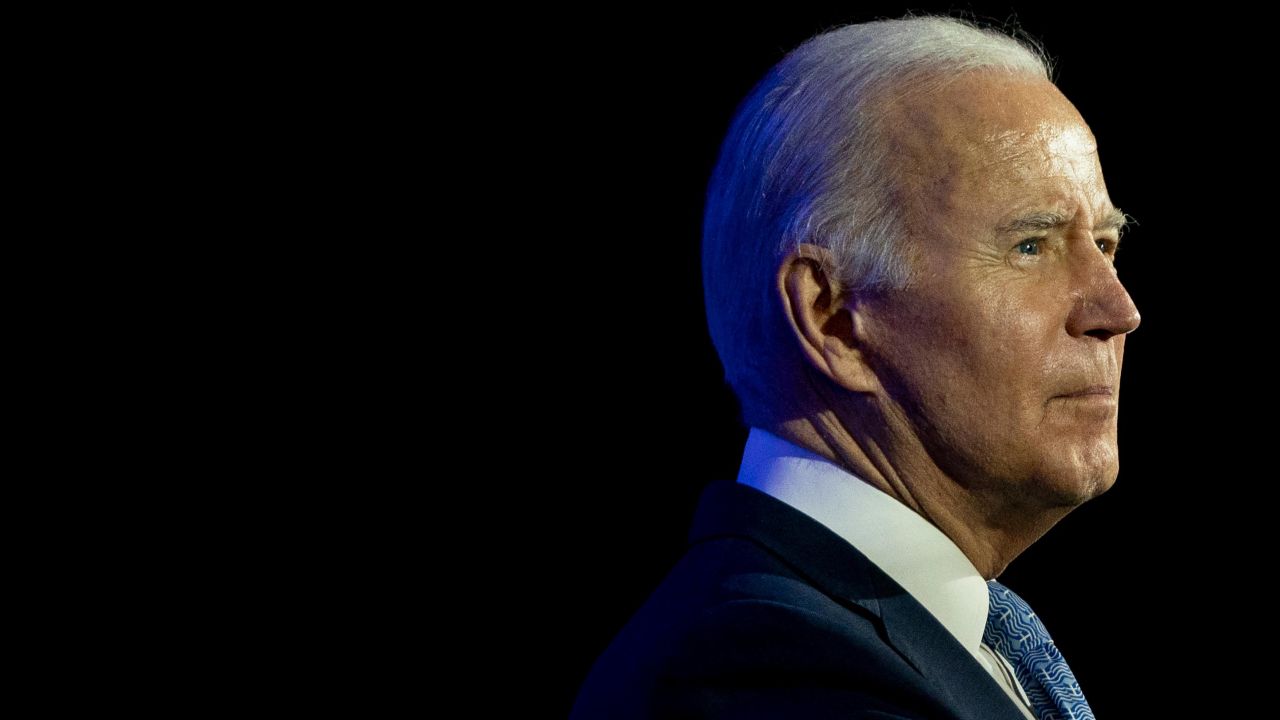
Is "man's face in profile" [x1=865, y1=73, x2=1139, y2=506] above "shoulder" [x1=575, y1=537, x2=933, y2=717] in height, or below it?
above

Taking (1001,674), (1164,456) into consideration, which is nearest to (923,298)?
(1001,674)

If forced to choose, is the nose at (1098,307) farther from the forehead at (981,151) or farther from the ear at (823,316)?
the ear at (823,316)

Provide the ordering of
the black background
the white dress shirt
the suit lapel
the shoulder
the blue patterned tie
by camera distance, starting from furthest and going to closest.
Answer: the black background < the blue patterned tie < the white dress shirt < the suit lapel < the shoulder

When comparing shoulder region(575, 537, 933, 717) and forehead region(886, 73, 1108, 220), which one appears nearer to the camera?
shoulder region(575, 537, 933, 717)

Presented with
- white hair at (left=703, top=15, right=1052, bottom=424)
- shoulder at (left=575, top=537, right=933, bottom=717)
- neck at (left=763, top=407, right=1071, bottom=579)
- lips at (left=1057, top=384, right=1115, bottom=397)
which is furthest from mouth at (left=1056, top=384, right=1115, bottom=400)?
shoulder at (left=575, top=537, right=933, bottom=717)

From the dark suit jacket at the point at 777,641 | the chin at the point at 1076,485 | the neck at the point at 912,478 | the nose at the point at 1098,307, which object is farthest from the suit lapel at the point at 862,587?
the nose at the point at 1098,307

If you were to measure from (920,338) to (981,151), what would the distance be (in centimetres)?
22

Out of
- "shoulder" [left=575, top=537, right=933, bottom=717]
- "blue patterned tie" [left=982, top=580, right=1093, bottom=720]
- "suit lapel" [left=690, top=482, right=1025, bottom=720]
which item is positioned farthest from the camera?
"blue patterned tie" [left=982, top=580, right=1093, bottom=720]

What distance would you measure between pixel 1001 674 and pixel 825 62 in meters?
0.75

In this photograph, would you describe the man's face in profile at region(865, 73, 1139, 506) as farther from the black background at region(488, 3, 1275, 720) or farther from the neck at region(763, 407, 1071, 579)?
the black background at region(488, 3, 1275, 720)

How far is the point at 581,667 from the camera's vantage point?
2730 millimetres

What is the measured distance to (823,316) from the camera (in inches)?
61.7

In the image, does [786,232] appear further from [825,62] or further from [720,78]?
[720,78]

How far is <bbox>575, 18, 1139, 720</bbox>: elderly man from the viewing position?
1.50 metres
